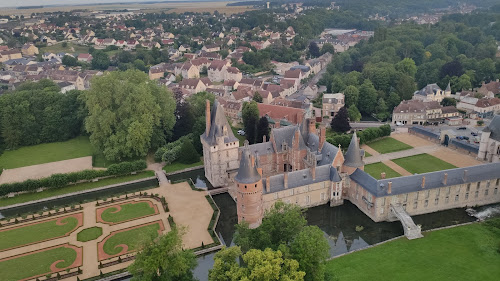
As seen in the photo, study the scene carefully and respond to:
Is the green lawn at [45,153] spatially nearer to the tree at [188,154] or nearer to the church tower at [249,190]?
the tree at [188,154]

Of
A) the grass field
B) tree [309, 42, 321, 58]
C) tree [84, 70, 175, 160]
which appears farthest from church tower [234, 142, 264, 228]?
the grass field

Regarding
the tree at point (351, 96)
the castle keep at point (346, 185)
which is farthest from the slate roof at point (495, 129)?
the tree at point (351, 96)

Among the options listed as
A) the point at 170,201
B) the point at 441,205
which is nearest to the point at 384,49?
the point at 441,205

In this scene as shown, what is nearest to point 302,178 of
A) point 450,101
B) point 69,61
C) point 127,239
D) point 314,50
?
point 127,239

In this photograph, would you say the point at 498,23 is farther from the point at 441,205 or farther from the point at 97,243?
the point at 97,243

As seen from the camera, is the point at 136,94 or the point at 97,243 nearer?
the point at 97,243
